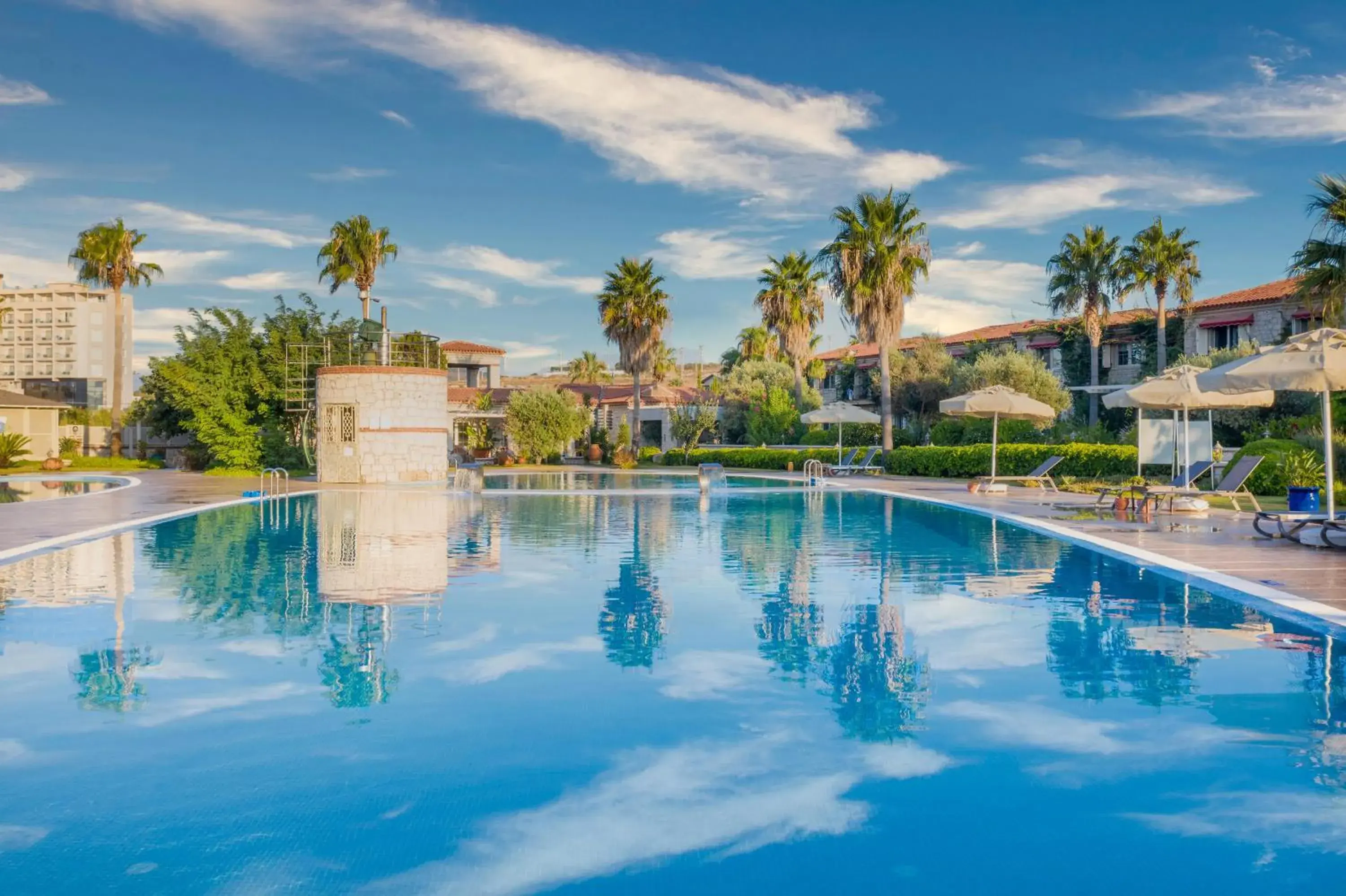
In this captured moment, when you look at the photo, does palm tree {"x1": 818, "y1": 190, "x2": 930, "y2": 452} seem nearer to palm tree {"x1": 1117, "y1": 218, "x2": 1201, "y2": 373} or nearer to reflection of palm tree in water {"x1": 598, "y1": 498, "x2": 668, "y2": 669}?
palm tree {"x1": 1117, "y1": 218, "x2": 1201, "y2": 373}

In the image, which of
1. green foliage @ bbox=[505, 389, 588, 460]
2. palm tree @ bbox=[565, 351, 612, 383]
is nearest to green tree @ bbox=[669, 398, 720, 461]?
→ green foliage @ bbox=[505, 389, 588, 460]

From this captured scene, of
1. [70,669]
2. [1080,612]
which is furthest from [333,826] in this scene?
[1080,612]

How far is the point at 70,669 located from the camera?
6.89m

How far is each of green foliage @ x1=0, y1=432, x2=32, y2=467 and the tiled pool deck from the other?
17.2m

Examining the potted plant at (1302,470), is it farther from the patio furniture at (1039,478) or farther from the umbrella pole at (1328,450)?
the umbrella pole at (1328,450)

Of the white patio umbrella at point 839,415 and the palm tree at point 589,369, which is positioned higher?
the palm tree at point 589,369

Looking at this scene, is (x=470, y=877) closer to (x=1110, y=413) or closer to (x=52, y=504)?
(x=52, y=504)

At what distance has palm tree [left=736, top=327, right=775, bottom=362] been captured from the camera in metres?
67.7

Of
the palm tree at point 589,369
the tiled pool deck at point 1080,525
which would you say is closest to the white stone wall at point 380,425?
the tiled pool deck at point 1080,525

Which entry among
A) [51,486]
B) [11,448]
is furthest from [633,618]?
[11,448]

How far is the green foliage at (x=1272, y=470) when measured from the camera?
20.5 m

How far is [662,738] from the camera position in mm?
5520

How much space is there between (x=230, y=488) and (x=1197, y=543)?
2390 centimetres

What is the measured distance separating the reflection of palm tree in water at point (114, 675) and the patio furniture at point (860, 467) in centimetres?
2614
